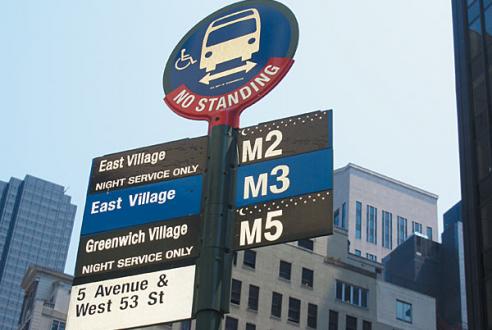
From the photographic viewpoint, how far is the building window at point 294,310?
71050 mm

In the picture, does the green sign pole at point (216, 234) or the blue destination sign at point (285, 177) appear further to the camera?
the blue destination sign at point (285, 177)

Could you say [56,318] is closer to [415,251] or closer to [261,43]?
[415,251]

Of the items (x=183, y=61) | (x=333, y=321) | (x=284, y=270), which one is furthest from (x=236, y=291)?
(x=183, y=61)

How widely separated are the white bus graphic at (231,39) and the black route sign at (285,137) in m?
1.18

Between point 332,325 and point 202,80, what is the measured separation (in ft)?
205

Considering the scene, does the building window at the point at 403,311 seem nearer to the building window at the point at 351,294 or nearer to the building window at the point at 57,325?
the building window at the point at 351,294

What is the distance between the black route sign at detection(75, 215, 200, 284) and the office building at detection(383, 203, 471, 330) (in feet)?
316

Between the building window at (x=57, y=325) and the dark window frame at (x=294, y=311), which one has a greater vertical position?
the dark window frame at (x=294, y=311)

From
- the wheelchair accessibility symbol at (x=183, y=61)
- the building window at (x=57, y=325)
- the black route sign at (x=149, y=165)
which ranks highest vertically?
the building window at (x=57, y=325)

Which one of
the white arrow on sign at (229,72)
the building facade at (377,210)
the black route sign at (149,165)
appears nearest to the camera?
the black route sign at (149,165)

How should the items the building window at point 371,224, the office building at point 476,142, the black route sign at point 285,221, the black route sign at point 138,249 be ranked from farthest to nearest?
the building window at point 371,224, the office building at point 476,142, the black route sign at point 138,249, the black route sign at point 285,221

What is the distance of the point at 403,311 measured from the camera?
77.7 meters

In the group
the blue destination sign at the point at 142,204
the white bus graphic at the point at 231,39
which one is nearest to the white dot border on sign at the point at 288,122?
the blue destination sign at the point at 142,204

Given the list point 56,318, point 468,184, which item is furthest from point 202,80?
point 56,318
